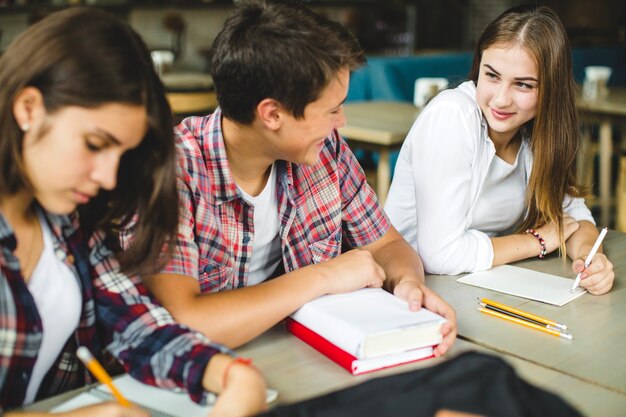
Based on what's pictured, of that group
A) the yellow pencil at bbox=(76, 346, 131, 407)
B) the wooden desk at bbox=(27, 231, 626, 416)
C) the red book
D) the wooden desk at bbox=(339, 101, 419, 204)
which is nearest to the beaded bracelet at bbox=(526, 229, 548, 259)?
the wooden desk at bbox=(27, 231, 626, 416)

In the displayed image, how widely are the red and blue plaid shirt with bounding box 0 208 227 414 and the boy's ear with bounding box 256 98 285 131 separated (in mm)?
370

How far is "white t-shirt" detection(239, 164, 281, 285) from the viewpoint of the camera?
5.11ft

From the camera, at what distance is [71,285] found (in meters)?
1.18

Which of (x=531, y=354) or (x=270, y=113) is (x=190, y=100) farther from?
(x=531, y=354)

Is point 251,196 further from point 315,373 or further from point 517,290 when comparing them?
point 517,290

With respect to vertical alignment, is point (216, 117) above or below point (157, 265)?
above

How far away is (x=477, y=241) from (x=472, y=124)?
→ 1.02 ft

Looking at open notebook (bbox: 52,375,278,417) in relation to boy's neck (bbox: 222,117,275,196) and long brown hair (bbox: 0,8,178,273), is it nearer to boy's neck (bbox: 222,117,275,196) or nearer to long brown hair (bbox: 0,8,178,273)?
long brown hair (bbox: 0,8,178,273)

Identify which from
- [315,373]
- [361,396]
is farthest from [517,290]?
[361,396]

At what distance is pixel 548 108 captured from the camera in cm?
187

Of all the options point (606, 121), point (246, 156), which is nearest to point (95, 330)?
point (246, 156)

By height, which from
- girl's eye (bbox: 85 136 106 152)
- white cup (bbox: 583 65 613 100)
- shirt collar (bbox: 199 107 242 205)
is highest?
girl's eye (bbox: 85 136 106 152)

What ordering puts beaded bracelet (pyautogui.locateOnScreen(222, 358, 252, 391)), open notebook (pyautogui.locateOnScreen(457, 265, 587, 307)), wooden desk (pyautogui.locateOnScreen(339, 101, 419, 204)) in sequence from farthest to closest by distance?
wooden desk (pyautogui.locateOnScreen(339, 101, 419, 204)) → open notebook (pyautogui.locateOnScreen(457, 265, 587, 307)) → beaded bracelet (pyautogui.locateOnScreen(222, 358, 252, 391))

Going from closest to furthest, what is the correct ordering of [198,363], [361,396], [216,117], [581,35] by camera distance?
[361,396]
[198,363]
[216,117]
[581,35]
